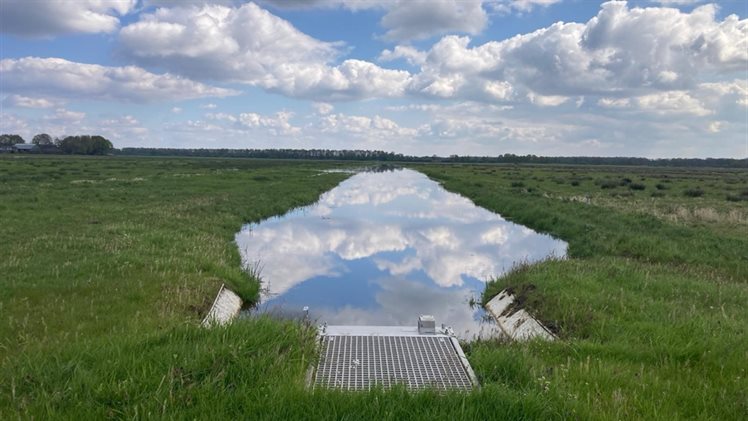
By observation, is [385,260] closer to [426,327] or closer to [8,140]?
[426,327]

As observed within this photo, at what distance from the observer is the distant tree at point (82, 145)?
160 m

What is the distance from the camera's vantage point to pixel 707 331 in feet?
24.7

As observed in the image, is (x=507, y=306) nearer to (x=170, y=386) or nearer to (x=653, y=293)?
(x=653, y=293)

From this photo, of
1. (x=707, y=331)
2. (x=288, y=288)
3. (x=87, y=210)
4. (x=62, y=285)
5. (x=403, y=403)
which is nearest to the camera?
(x=403, y=403)

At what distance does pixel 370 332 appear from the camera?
300 inches

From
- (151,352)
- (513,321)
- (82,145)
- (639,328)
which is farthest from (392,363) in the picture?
(82,145)

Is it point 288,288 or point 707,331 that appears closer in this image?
point 707,331

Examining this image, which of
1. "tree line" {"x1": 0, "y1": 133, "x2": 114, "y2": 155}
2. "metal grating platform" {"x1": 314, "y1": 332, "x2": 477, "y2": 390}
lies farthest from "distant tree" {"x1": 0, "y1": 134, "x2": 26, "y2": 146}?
"metal grating platform" {"x1": 314, "y1": 332, "x2": 477, "y2": 390}

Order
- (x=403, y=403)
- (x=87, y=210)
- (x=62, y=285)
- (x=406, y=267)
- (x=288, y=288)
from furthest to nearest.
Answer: (x=87, y=210) < (x=406, y=267) < (x=288, y=288) < (x=62, y=285) < (x=403, y=403)

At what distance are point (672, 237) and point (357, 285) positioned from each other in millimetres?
12658

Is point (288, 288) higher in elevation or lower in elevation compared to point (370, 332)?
lower

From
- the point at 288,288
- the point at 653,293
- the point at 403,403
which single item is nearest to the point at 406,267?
the point at 288,288

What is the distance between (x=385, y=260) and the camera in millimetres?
18531

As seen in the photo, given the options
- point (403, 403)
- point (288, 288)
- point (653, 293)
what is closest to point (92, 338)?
point (403, 403)
